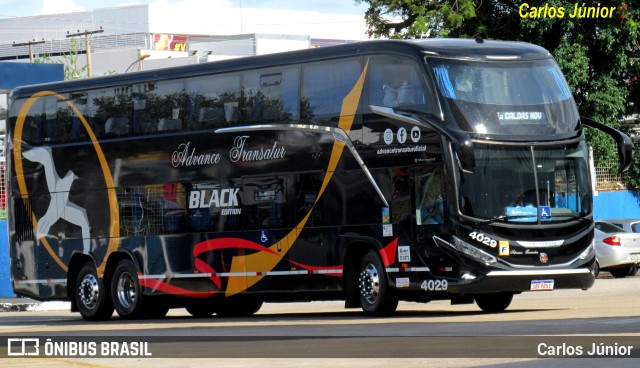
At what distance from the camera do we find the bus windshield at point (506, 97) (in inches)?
788

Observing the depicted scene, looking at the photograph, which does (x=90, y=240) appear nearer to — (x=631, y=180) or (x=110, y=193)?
(x=110, y=193)

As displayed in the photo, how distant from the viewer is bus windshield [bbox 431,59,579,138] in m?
20.0

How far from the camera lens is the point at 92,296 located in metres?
25.4

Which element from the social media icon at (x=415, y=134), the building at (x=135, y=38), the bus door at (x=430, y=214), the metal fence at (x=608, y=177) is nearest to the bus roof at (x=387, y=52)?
the social media icon at (x=415, y=134)

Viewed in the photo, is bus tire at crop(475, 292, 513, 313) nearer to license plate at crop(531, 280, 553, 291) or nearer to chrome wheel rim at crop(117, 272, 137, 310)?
license plate at crop(531, 280, 553, 291)

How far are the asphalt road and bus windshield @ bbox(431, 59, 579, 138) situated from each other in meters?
2.83

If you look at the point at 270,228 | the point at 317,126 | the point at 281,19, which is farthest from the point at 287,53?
the point at 281,19

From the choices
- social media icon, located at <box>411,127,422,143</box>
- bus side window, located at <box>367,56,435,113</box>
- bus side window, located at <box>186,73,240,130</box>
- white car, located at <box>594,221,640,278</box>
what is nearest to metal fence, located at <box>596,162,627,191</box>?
white car, located at <box>594,221,640,278</box>

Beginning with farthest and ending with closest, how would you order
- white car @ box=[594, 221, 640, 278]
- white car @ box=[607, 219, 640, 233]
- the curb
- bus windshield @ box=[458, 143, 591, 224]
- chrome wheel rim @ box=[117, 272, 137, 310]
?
white car @ box=[607, 219, 640, 233], white car @ box=[594, 221, 640, 278], the curb, chrome wheel rim @ box=[117, 272, 137, 310], bus windshield @ box=[458, 143, 591, 224]

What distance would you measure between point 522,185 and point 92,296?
923 centimetres

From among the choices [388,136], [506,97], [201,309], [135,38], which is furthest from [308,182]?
[135,38]

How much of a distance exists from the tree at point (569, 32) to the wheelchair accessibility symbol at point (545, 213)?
2147 centimetres

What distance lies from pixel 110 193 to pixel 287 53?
16.3 ft

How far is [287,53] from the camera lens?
22.4 metres
